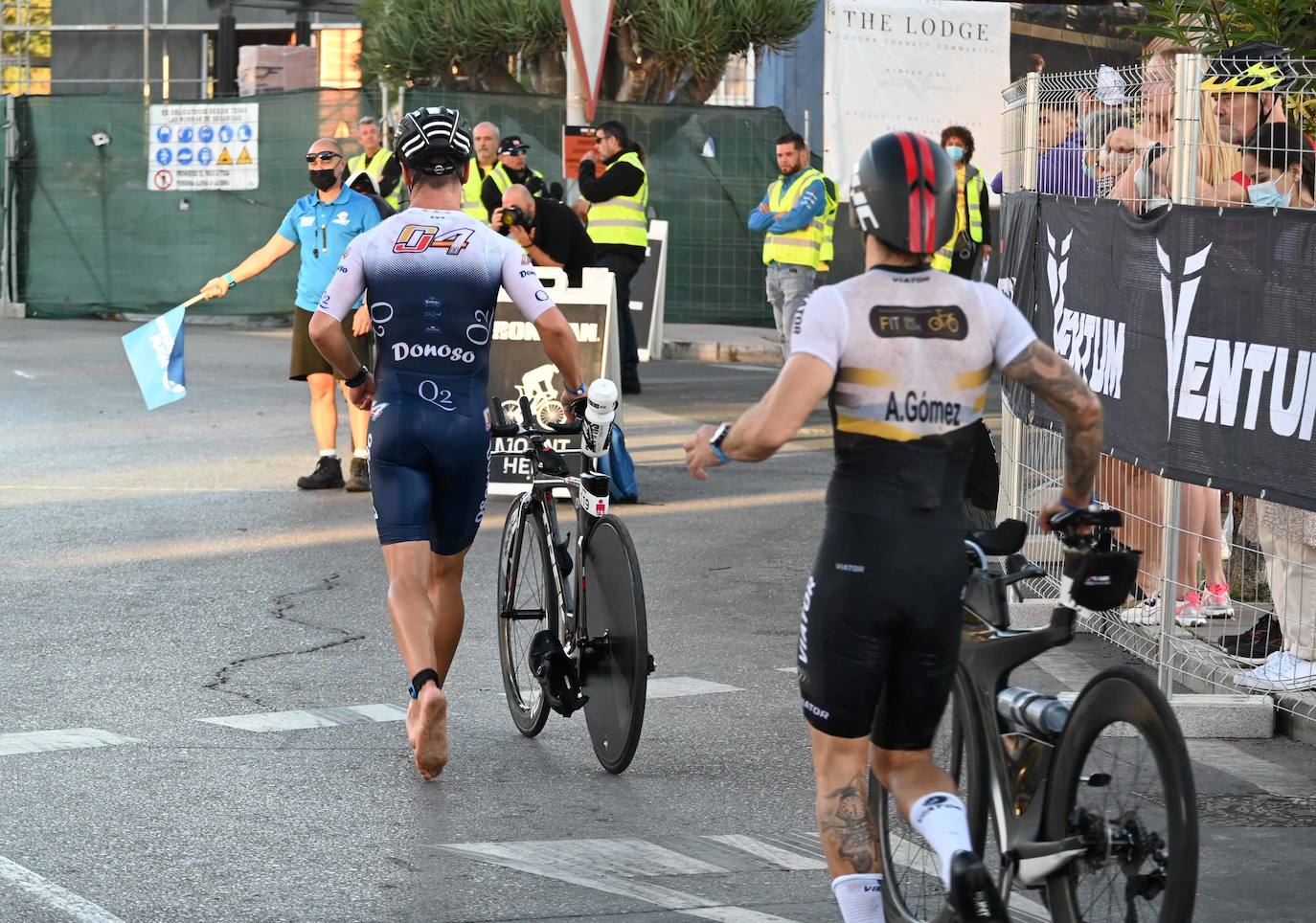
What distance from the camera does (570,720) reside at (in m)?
7.16

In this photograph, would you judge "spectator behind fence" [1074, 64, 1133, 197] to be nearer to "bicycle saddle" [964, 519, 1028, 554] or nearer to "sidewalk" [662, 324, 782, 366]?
"bicycle saddle" [964, 519, 1028, 554]

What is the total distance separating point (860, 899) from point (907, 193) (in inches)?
57.1

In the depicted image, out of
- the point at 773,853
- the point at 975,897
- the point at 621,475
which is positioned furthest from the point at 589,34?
the point at 975,897

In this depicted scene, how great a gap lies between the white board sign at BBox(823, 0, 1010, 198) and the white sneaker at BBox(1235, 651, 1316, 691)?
582 inches

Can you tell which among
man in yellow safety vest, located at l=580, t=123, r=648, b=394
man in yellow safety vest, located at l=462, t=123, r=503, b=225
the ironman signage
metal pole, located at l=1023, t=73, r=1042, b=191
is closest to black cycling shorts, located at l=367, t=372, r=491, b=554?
metal pole, located at l=1023, t=73, r=1042, b=191

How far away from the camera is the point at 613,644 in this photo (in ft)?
21.1

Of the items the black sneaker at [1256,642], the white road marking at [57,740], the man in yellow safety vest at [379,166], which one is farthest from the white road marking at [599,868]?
the man in yellow safety vest at [379,166]

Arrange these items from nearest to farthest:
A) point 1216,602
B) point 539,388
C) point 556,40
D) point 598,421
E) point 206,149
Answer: point 598,421 < point 1216,602 < point 539,388 < point 206,149 < point 556,40

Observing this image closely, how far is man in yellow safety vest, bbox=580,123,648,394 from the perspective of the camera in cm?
1688

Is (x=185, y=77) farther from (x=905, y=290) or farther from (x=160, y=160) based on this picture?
(x=905, y=290)

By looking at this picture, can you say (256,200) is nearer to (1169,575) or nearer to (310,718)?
(310,718)

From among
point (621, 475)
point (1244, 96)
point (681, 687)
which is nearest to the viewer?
point (1244, 96)

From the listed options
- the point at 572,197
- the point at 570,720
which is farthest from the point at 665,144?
the point at 570,720

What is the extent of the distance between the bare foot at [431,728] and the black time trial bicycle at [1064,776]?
179 centimetres
